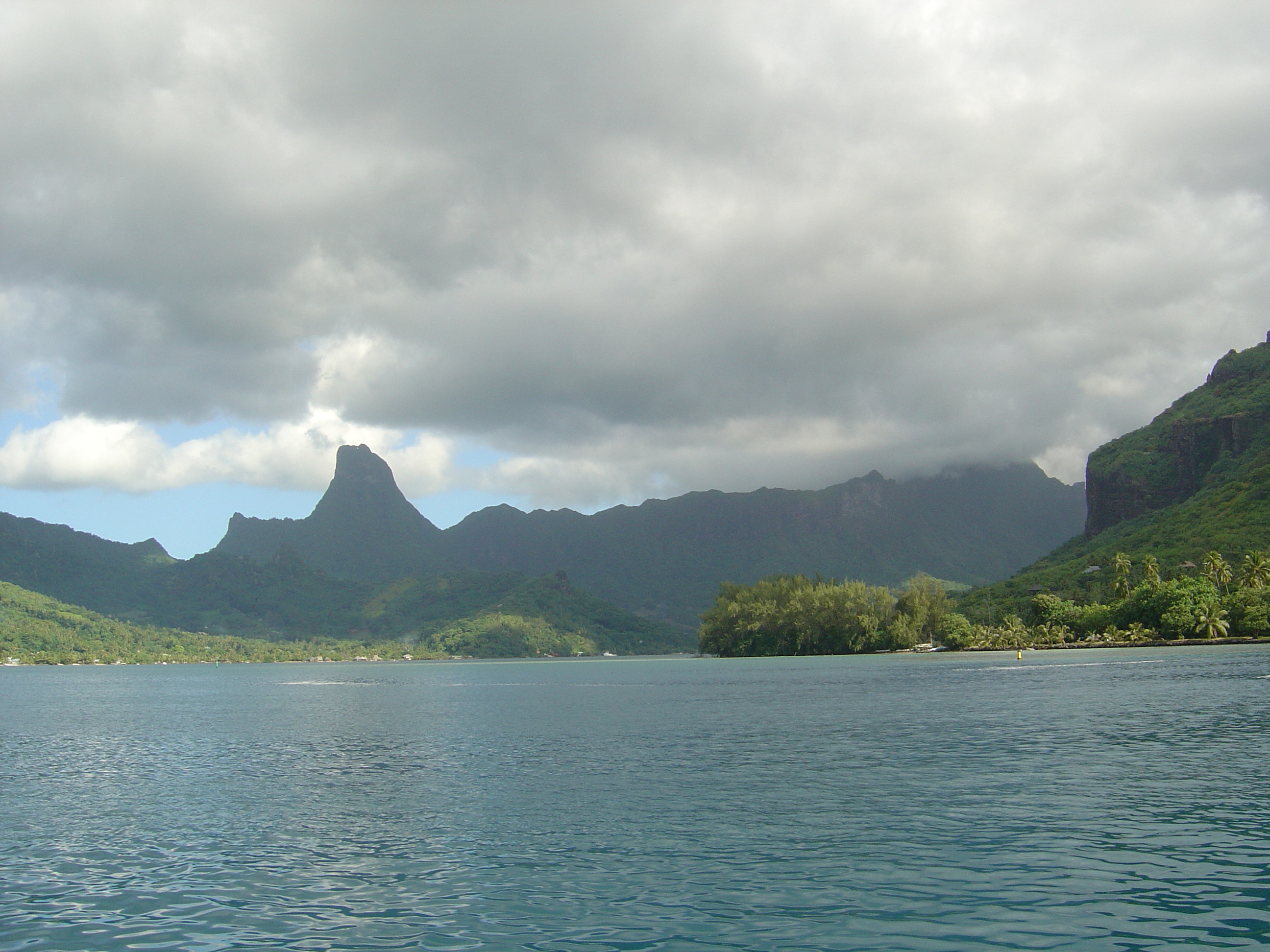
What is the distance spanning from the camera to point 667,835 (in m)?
32.2

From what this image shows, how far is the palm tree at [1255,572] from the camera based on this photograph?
610 feet

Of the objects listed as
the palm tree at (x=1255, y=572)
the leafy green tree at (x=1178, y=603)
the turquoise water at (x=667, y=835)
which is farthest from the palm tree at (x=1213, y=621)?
the turquoise water at (x=667, y=835)

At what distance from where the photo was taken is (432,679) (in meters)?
195

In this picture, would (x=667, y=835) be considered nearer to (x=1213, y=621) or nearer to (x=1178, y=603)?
(x=1213, y=621)

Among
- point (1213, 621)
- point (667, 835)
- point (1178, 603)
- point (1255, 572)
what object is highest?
point (1255, 572)

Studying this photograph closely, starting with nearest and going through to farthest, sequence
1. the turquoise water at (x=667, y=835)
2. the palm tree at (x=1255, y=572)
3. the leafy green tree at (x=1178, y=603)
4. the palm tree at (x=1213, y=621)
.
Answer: the turquoise water at (x=667, y=835) → the palm tree at (x=1255, y=572) → the palm tree at (x=1213, y=621) → the leafy green tree at (x=1178, y=603)

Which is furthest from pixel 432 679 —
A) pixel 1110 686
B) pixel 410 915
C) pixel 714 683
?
pixel 410 915

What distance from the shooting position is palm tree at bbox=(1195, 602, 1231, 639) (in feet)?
610

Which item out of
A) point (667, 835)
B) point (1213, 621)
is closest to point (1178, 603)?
point (1213, 621)

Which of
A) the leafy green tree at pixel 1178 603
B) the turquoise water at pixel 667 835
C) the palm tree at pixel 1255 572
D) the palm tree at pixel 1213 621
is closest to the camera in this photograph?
the turquoise water at pixel 667 835

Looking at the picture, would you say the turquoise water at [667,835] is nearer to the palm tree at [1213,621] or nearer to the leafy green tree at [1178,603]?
the palm tree at [1213,621]

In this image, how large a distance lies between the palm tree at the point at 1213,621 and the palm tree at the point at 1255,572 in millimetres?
7227

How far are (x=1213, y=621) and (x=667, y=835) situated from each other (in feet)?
633

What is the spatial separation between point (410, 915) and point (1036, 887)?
644 inches
